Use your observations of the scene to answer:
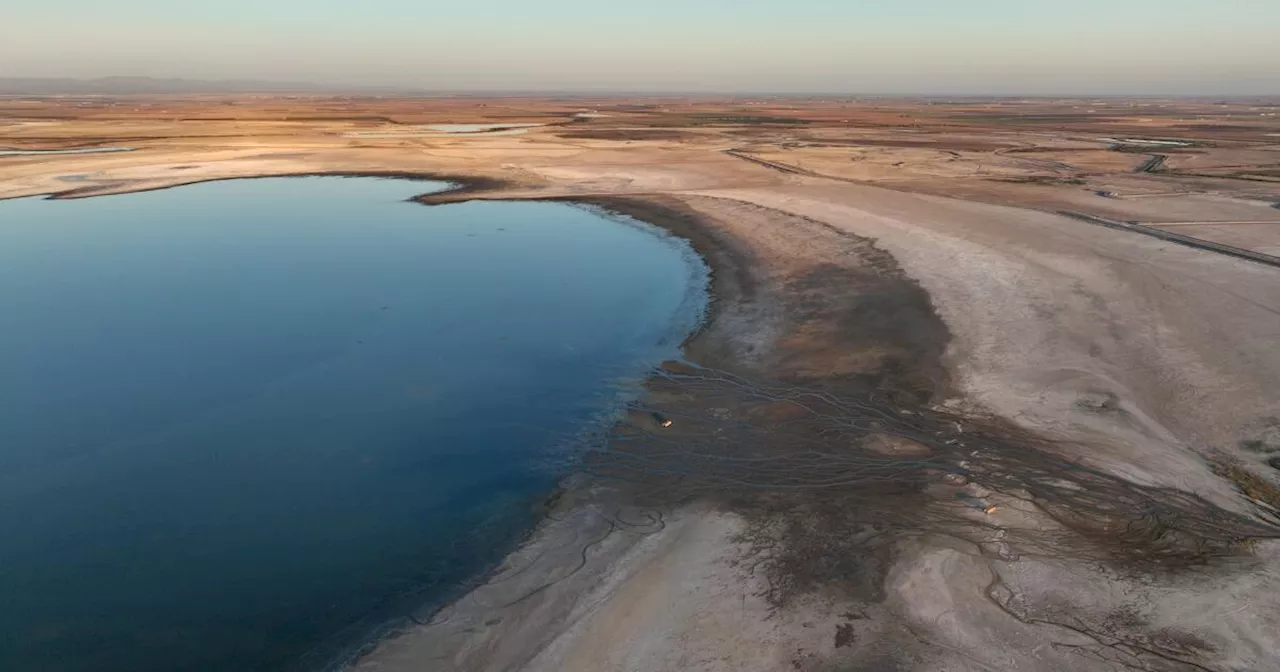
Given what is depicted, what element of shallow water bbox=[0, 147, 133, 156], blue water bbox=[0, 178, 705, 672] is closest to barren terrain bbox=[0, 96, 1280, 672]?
blue water bbox=[0, 178, 705, 672]

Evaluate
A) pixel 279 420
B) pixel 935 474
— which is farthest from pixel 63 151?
pixel 935 474

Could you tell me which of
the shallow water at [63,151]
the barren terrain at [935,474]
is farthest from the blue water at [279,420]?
the shallow water at [63,151]

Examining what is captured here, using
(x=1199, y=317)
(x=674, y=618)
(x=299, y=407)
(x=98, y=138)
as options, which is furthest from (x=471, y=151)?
(x=674, y=618)

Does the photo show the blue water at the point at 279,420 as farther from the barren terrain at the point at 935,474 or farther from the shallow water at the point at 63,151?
the shallow water at the point at 63,151

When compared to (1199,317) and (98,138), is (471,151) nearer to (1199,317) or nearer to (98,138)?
(98,138)

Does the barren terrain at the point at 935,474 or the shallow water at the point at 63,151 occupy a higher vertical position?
the shallow water at the point at 63,151

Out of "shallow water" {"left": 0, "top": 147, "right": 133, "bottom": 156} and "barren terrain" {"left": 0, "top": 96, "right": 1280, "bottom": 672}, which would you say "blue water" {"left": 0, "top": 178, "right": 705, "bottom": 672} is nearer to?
"barren terrain" {"left": 0, "top": 96, "right": 1280, "bottom": 672}

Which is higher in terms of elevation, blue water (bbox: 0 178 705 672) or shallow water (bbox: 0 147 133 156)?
shallow water (bbox: 0 147 133 156)

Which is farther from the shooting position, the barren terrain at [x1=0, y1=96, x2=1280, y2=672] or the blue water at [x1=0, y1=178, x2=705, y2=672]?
the blue water at [x1=0, y1=178, x2=705, y2=672]

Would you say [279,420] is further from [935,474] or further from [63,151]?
[63,151]
